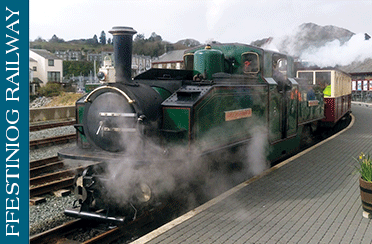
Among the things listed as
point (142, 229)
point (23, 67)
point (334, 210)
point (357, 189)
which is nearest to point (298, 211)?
point (334, 210)

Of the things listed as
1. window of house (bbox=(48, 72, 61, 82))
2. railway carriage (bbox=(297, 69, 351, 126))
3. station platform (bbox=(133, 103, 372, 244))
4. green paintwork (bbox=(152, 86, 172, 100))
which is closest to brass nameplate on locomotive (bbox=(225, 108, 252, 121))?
green paintwork (bbox=(152, 86, 172, 100))

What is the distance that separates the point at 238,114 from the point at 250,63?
5.35 feet

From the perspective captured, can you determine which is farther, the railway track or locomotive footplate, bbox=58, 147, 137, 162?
locomotive footplate, bbox=58, 147, 137, 162

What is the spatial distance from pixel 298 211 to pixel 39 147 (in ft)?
25.1

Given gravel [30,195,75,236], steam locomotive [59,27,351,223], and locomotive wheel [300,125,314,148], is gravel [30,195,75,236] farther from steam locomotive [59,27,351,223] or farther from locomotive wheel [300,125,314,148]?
locomotive wheel [300,125,314,148]

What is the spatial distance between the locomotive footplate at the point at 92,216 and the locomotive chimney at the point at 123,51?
193 cm

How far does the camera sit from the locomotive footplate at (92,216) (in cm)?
496

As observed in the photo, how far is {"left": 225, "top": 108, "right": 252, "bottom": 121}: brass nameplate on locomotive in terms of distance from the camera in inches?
247

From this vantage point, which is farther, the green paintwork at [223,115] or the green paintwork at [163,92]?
the green paintwork at [163,92]

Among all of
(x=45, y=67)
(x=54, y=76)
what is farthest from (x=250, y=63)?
(x=54, y=76)

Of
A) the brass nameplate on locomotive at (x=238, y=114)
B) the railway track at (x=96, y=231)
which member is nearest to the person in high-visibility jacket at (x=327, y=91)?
the brass nameplate on locomotive at (x=238, y=114)

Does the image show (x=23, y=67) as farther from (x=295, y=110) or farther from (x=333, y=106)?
(x=333, y=106)

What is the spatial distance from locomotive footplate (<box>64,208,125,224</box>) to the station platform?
642mm

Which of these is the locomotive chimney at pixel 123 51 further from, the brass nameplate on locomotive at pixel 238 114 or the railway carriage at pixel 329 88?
the railway carriage at pixel 329 88
